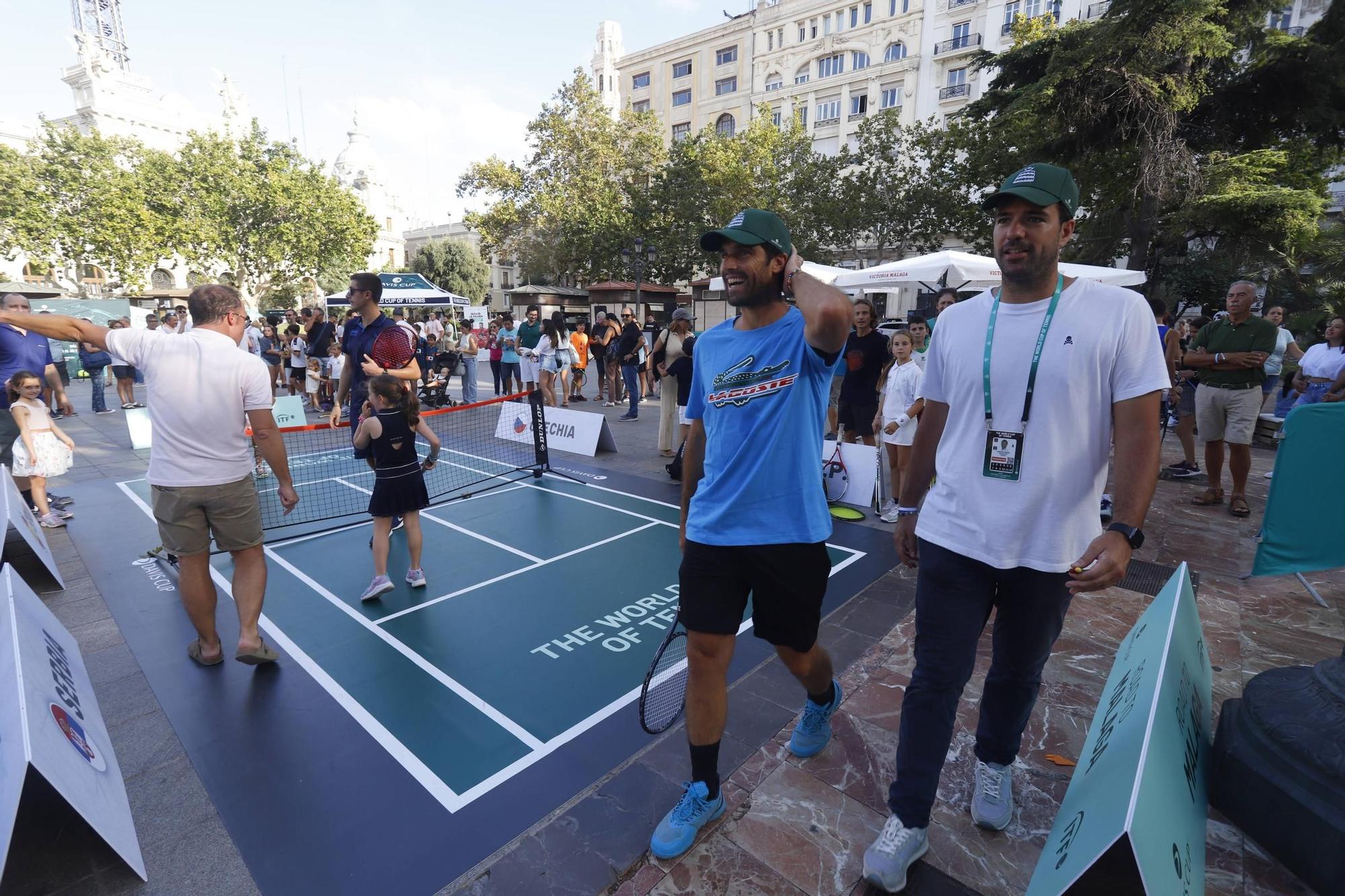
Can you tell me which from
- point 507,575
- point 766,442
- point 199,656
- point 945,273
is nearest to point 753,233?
point 766,442

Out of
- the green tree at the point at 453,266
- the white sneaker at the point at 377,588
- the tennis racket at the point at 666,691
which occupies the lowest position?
the white sneaker at the point at 377,588

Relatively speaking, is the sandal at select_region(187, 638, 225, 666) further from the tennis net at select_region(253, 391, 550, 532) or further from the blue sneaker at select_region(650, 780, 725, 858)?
the blue sneaker at select_region(650, 780, 725, 858)

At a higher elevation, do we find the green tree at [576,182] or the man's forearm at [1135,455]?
the green tree at [576,182]

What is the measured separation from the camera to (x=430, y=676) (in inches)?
150

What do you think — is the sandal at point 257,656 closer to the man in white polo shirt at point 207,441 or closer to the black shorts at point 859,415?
the man in white polo shirt at point 207,441

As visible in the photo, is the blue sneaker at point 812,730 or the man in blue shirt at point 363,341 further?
the man in blue shirt at point 363,341

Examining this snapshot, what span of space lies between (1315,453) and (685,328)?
21.9ft

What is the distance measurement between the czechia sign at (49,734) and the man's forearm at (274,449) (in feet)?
3.75

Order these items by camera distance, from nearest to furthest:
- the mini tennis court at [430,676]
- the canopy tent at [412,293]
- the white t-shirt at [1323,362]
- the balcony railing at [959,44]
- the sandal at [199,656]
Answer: the mini tennis court at [430,676]
the sandal at [199,656]
the white t-shirt at [1323,362]
the canopy tent at [412,293]
the balcony railing at [959,44]

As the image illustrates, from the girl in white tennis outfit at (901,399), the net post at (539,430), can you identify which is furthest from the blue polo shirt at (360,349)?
the girl in white tennis outfit at (901,399)

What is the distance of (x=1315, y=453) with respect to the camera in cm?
383

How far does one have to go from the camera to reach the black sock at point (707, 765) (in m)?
2.38

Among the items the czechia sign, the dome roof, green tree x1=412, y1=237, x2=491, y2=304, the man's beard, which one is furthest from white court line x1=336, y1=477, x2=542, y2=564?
the dome roof

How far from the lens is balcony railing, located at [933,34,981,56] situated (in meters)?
37.7
